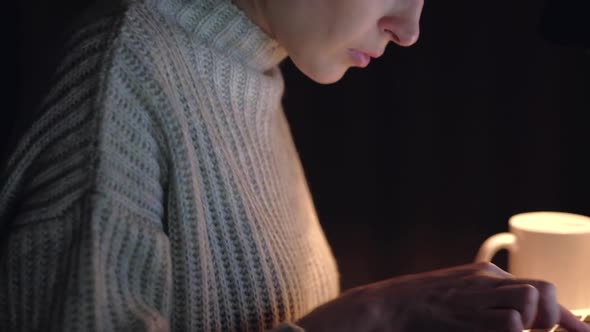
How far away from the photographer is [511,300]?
1.73ft

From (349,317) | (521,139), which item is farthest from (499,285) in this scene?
(521,139)

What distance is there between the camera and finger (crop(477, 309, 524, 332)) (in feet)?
1.68

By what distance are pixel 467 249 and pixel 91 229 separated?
2.23 ft

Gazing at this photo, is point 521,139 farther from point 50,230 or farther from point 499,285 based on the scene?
point 50,230

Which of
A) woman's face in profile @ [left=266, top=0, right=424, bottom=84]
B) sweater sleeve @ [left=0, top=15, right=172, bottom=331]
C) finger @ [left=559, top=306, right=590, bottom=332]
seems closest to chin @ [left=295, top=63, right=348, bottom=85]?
woman's face in profile @ [left=266, top=0, right=424, bottom=84]

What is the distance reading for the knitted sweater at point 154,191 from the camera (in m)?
0.49

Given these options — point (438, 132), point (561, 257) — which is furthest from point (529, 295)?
point (438, 132)

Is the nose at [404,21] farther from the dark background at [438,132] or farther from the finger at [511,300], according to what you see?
the dark background at [438,132]

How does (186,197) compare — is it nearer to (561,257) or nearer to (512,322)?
(512,322)

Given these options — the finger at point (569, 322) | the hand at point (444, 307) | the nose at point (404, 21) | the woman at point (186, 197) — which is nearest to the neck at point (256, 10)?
the woman at point (186, 197)

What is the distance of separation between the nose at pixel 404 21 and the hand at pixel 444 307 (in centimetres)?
23

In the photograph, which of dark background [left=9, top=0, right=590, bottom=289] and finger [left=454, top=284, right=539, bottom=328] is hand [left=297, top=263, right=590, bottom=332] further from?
dark background [left=9, top=0, right=590, bottom=289]

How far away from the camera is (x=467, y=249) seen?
1022mm

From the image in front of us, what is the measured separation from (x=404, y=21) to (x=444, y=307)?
26 cm
